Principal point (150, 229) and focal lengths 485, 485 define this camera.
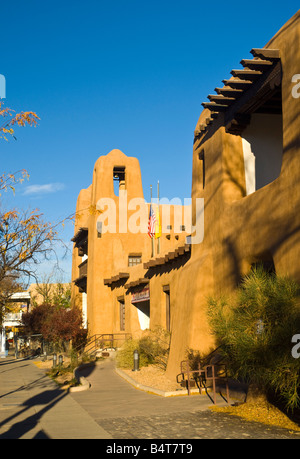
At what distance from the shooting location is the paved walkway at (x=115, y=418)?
8438mm

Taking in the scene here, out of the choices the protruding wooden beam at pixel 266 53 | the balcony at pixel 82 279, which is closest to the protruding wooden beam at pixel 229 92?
the protruding wooden beam at pixel 266 53

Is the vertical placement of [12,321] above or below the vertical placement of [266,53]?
below

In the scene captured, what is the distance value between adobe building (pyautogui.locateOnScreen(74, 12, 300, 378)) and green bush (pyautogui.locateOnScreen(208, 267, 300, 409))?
1.31m

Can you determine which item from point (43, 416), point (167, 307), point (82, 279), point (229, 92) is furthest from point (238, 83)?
point (82, 279)

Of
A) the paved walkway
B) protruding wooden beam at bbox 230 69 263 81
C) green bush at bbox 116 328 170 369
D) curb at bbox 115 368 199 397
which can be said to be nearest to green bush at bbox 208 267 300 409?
the paved walkway

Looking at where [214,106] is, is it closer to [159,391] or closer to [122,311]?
[159,391]

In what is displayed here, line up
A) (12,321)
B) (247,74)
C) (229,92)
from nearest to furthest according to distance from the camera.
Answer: (247,74) → (229,92) → (12,321)

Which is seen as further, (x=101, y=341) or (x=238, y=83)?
(x=101, y=341)

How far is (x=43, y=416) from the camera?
35.1 feet

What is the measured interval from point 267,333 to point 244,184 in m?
7.07

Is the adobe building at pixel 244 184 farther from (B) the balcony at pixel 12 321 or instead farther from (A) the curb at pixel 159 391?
(B) the balcony at pixel 12 321
